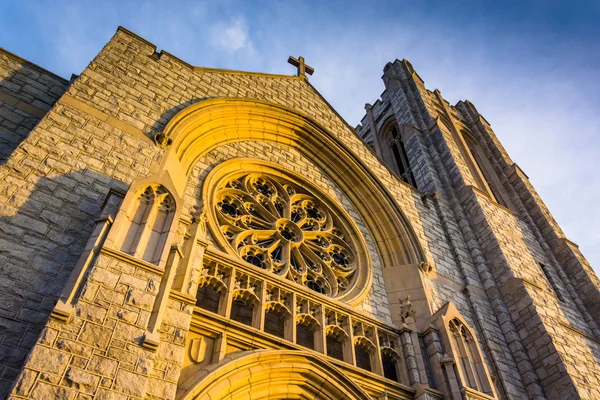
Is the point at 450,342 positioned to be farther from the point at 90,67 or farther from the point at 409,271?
the point at 90,67

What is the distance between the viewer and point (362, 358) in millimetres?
8016

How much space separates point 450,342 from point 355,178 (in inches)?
185

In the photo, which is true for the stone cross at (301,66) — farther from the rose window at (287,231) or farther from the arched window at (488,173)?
A: the arched window at (488,173)

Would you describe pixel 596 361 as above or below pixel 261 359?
above

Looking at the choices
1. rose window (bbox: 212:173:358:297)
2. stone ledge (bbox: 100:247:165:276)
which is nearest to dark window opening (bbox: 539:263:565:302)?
rose window (bbox: 212:173:358:297)

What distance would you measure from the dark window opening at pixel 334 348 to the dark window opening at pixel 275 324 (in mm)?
881

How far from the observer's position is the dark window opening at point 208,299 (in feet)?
22.7

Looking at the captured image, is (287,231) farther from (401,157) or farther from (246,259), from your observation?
(401,157)

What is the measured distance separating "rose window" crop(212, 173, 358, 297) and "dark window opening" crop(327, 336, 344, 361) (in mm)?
927

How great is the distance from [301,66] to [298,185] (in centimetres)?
512

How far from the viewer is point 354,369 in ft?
23.4

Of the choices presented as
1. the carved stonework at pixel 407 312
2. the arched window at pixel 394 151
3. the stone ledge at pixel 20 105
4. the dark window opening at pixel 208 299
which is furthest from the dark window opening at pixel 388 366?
the arched window at pixel 394 151

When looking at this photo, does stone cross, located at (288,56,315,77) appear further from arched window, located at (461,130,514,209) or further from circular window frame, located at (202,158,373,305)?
arched window, located at (461,130,514,209)

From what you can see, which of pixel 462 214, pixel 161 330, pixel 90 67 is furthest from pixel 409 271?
pixel 90 67
